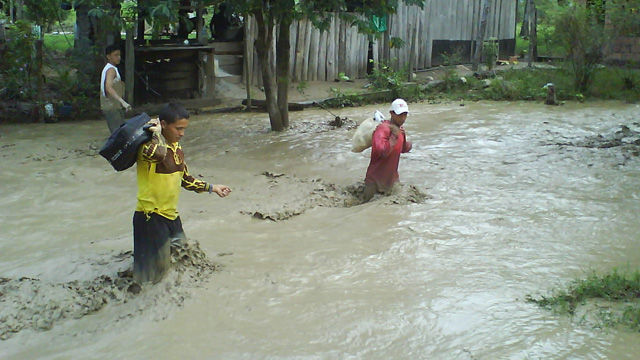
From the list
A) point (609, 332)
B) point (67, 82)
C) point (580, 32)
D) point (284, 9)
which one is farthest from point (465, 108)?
point (609, 332)

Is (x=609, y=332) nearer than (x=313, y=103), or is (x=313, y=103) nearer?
(x=609, y=332)

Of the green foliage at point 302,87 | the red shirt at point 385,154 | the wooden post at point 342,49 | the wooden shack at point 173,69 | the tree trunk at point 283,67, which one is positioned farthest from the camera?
the wooden post at point 342,49

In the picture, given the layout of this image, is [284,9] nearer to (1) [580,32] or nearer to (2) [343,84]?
(2) [343,84]

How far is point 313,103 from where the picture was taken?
1326 centimetres

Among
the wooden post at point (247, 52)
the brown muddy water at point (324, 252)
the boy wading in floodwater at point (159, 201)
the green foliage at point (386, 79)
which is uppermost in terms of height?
the wooden post at point (247, 52)

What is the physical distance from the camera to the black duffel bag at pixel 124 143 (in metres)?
3.83

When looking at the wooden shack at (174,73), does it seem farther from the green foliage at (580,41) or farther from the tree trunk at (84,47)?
the green foliage at (580,41)

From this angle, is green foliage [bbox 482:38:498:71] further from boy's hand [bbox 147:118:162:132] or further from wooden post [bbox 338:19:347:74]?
boy's hand [bbox 147:118:162:132]

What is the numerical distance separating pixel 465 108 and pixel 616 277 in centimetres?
906

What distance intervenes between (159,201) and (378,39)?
9597 mm

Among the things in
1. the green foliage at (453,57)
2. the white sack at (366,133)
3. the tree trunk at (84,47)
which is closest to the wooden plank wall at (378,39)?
the green foliage at (453,57)

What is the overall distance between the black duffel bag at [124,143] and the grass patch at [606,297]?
2.72 m

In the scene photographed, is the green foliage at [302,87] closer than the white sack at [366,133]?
No

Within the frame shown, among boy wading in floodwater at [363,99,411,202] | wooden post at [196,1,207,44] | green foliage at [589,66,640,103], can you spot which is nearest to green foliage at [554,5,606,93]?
green foliage at [589,66,640,103]
